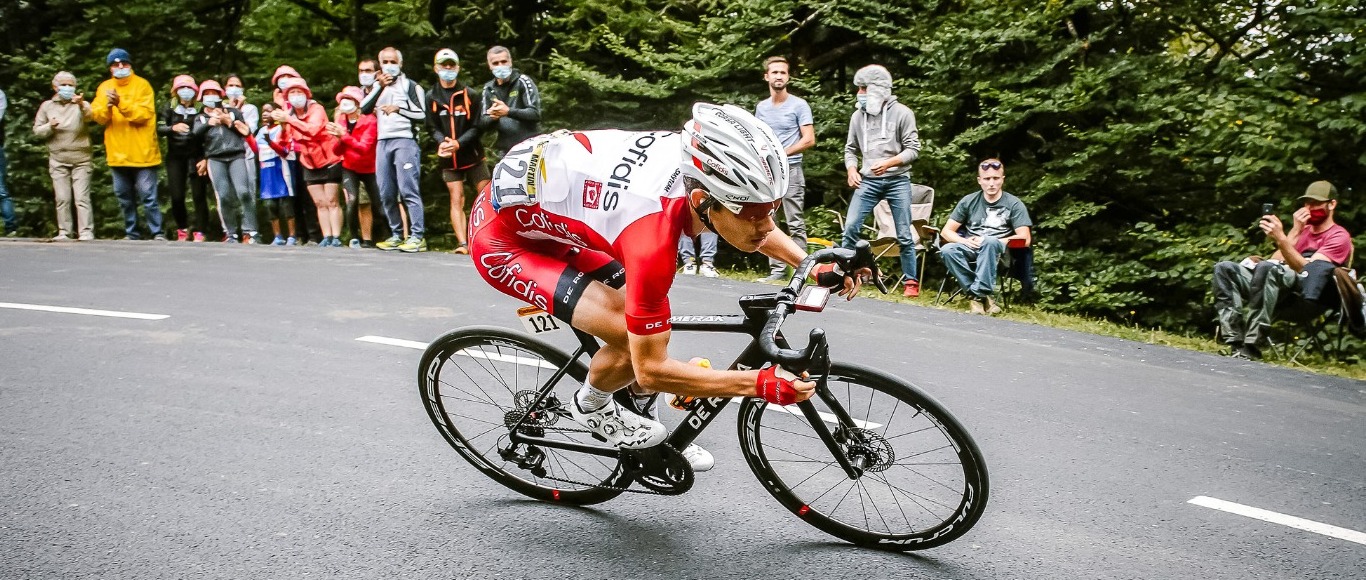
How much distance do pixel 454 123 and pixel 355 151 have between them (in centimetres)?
157

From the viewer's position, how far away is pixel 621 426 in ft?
→ 12.4

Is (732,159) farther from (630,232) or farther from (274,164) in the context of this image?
(274,164)

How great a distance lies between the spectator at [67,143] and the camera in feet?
42.4

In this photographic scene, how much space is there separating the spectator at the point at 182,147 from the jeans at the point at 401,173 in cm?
318

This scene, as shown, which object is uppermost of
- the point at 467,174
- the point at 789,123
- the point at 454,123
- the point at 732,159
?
the point at 789,123

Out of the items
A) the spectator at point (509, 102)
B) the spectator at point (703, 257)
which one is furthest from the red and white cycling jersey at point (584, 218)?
the spectator at point (509, 102)

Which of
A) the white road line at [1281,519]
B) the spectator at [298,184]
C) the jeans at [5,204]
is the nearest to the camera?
the white road line at [1281,519]

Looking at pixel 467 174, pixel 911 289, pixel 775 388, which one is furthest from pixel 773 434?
pixel 467 174

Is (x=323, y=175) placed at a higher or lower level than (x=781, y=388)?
higher

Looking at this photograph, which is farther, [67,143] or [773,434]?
[67,143]

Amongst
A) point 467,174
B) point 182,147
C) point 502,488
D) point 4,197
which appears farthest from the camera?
point 182,147

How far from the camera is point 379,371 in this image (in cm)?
606

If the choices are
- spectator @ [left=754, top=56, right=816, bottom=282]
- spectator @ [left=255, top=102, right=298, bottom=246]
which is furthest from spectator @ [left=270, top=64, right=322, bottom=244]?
spectator @ [left=754, top=56, right=816, bottom=282]

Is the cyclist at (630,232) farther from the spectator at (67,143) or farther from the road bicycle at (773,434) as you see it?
the spectator at (67,143)
